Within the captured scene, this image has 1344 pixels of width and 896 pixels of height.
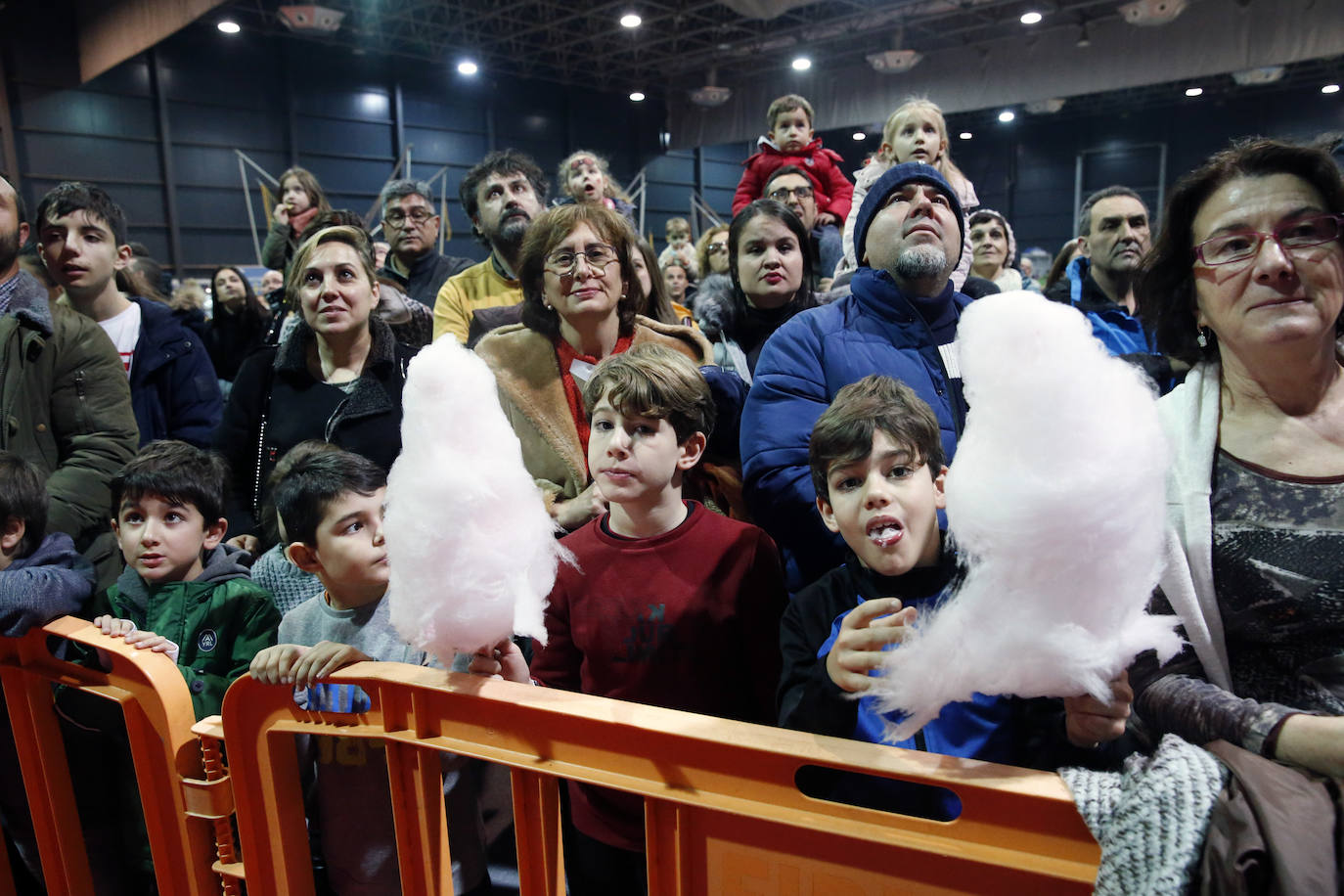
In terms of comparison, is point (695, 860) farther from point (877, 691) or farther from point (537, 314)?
point (537, 314)

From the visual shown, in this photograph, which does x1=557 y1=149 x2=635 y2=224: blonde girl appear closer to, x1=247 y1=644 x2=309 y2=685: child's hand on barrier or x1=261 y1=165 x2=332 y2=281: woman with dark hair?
x1=261 y1=165 x2=332 y2=281: woman with dark hair

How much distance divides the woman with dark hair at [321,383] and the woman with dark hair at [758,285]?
968mm

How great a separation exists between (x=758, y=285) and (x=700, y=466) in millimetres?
691

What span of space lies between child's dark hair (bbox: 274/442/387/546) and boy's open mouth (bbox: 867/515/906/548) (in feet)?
3.49

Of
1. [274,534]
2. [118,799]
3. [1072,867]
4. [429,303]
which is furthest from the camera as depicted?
[429,303]

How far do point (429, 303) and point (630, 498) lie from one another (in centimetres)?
248

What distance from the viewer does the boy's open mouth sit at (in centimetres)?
120

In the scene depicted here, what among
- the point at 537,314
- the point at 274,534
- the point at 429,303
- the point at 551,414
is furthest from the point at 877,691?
A: the point at 429,303

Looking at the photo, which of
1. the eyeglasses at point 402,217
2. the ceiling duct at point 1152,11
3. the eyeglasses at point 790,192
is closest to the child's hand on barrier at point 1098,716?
the eyeglasses at point 790,192

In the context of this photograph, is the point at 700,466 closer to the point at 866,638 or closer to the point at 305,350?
the point at 866,638

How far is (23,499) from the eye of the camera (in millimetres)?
1899

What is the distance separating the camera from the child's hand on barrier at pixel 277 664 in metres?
1.27

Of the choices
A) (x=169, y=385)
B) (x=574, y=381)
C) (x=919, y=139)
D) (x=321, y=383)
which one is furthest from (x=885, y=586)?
(x=169, y=385)

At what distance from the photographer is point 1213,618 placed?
1151mm
